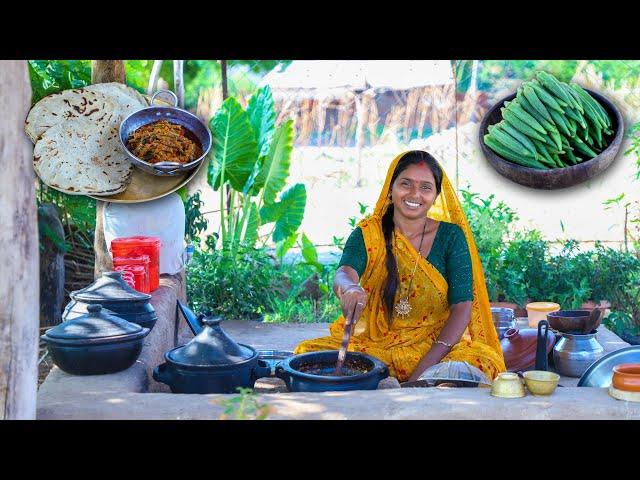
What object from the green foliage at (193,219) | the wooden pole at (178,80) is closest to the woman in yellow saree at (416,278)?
the wooden pole at (178,80)

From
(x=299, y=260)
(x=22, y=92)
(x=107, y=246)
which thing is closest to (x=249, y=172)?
(x=299, y=260)

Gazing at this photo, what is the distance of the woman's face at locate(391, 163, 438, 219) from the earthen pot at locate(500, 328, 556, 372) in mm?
1207

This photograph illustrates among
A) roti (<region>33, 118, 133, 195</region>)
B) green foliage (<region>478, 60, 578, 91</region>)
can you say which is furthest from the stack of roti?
green foliage (<region>478, 60, 578, 91</region>)

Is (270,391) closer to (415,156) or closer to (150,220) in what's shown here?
(415,156)

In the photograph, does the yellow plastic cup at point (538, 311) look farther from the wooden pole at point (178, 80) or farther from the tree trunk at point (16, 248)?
the tree trunk at point (16, 248)

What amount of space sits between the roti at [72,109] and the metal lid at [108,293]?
2.53ft

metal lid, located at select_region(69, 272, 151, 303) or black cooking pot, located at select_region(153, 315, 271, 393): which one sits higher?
A: metal lid, located at select_region(69, 272, 151, 303)

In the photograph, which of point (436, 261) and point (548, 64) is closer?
point (436, 261)

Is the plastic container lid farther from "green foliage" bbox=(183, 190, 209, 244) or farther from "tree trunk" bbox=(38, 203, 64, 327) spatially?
"tree trunk" bbox=(38, 203, 64, 327)

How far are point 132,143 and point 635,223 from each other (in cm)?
518

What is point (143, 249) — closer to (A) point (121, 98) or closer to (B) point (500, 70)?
(A) point (121, 98)

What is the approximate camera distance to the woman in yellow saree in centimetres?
394

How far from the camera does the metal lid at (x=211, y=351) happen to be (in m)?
3.30

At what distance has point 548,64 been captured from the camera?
7.05 m
